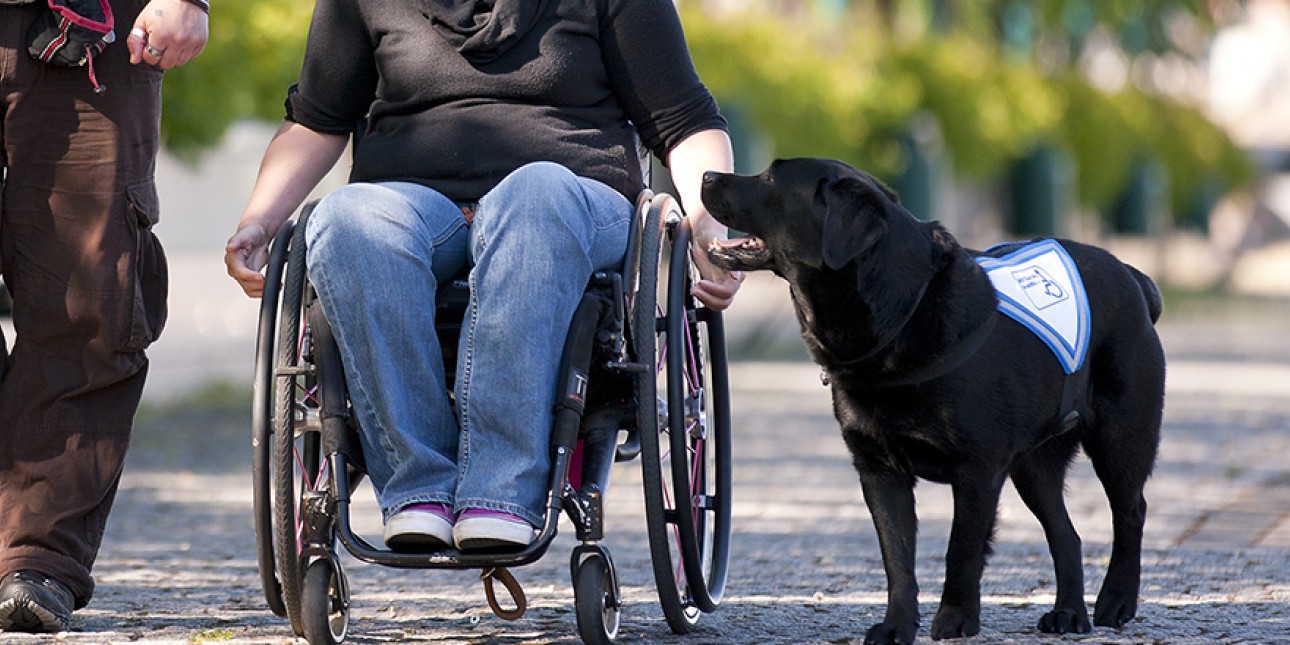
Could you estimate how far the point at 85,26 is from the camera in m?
3.67

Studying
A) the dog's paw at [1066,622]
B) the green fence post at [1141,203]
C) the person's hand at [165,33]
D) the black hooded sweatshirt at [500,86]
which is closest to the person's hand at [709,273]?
the black hooded sweatshirt at [500,86]

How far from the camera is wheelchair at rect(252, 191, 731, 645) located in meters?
3.31

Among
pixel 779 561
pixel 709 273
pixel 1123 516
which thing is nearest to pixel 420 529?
pixel 709 273

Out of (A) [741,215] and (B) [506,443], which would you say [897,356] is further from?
(B) [506,443]

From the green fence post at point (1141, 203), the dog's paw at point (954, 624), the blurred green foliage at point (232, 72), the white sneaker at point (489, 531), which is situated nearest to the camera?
the white sneaker at point (489, 531)

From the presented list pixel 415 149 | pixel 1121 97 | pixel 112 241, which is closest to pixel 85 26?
pixel 112 241

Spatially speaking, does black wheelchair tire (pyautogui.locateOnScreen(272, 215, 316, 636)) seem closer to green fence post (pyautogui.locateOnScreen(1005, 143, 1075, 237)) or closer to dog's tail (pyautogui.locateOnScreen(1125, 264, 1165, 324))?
dog's tail (pyautogui.locateOnScreen(1125, 264, 1165, 324))

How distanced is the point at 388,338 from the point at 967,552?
116 centimetres

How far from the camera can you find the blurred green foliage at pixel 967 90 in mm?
13805

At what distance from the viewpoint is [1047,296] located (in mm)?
3725

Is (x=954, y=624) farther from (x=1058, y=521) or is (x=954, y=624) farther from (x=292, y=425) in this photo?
(x=292, y=425)

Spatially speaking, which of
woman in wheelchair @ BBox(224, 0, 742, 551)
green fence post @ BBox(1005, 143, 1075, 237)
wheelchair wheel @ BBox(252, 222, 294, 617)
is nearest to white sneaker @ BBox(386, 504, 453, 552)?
woman in wheelchair @ BBox(224, 0, 742, 551)

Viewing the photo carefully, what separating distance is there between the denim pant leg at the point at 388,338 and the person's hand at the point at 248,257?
292 millimetres

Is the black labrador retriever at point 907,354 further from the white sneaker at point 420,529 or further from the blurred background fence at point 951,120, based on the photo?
the blurred background fence at point 951,120
